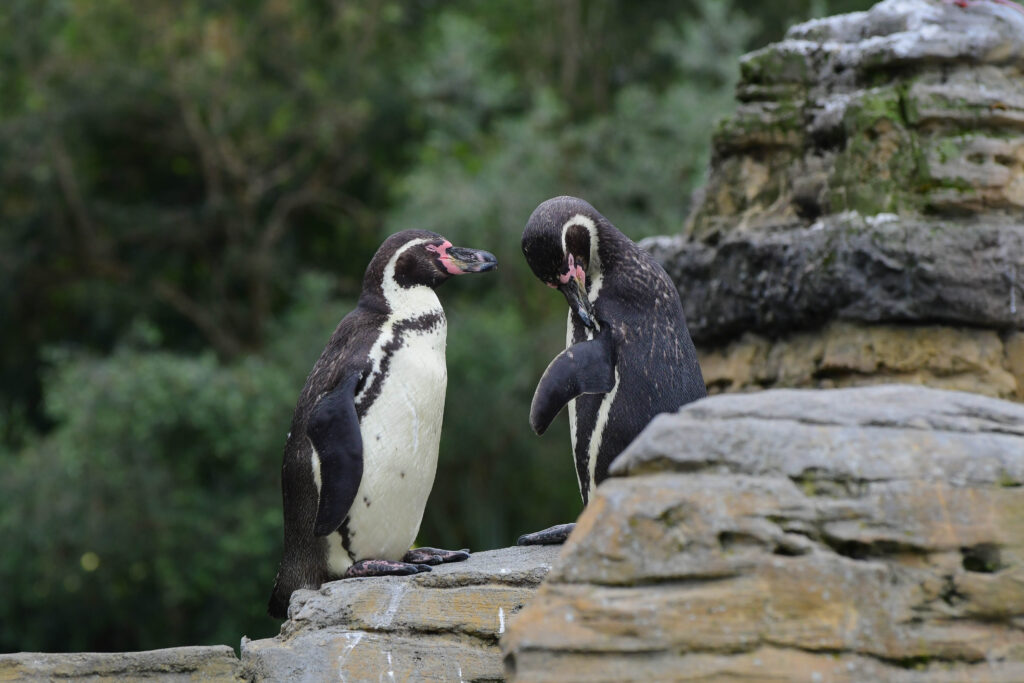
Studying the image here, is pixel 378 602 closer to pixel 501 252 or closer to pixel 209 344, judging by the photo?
pixel 501 252

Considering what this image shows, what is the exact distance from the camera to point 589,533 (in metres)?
2.69

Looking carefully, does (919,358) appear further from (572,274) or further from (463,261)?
(463,261)

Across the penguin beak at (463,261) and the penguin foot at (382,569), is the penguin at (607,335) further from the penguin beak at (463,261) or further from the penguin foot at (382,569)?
the penguin foot at (382,569)

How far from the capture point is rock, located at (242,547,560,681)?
144 inches

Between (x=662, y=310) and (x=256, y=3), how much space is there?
10662mm

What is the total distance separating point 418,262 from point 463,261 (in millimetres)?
140

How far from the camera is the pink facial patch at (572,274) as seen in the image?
3.78 m

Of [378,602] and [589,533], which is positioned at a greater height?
[589,533]

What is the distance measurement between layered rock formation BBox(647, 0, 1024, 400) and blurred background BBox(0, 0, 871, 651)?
5882 mm

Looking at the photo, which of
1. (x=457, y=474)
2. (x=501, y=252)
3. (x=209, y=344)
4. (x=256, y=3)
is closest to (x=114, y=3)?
(x=256, y=3)

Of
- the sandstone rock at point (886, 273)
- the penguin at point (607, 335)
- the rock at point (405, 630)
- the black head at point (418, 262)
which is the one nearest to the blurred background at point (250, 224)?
the sandstone rock at point (886, 273)

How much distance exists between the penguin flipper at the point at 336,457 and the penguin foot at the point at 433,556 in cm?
30

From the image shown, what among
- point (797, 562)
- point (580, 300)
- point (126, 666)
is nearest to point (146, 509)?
point (126, 666)

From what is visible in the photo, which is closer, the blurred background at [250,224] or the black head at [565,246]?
the black head at [565,246]
